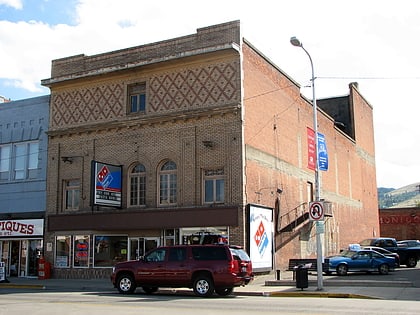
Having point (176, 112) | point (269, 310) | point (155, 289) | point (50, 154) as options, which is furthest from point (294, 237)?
point (269, 310)

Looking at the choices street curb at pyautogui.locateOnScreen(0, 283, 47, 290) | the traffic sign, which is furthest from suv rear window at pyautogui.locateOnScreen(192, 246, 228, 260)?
street curb at pyautogui.locateOnScreen(0, 283, 47, 290)

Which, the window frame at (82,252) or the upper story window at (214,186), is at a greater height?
the upper story window at (214,186)

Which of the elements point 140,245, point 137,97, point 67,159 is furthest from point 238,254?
point 67,159

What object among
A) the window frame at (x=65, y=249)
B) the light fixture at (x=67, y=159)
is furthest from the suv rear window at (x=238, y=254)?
the light fixture at (x=67, y=159)

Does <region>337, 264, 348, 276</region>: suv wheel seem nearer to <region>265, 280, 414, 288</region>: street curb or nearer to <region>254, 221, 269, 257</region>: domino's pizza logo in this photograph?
<region>254, 221, 269, 257</region>: domino's pizza logo

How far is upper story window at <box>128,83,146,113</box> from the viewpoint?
29.2 m

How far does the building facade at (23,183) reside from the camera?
102 feet

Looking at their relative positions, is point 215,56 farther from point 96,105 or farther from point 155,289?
point 155,289

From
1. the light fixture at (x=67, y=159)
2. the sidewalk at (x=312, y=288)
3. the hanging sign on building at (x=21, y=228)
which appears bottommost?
the sidewalk at (x=312, y=288)

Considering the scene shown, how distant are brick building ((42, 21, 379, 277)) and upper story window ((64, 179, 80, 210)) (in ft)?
0.26

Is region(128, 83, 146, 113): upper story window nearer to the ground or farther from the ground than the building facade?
farther from the ground

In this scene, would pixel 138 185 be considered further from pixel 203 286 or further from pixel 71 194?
pixel 203 286

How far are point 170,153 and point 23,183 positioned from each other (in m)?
10.4

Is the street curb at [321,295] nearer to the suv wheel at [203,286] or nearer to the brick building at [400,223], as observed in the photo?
the suv wheel at [203,286]
